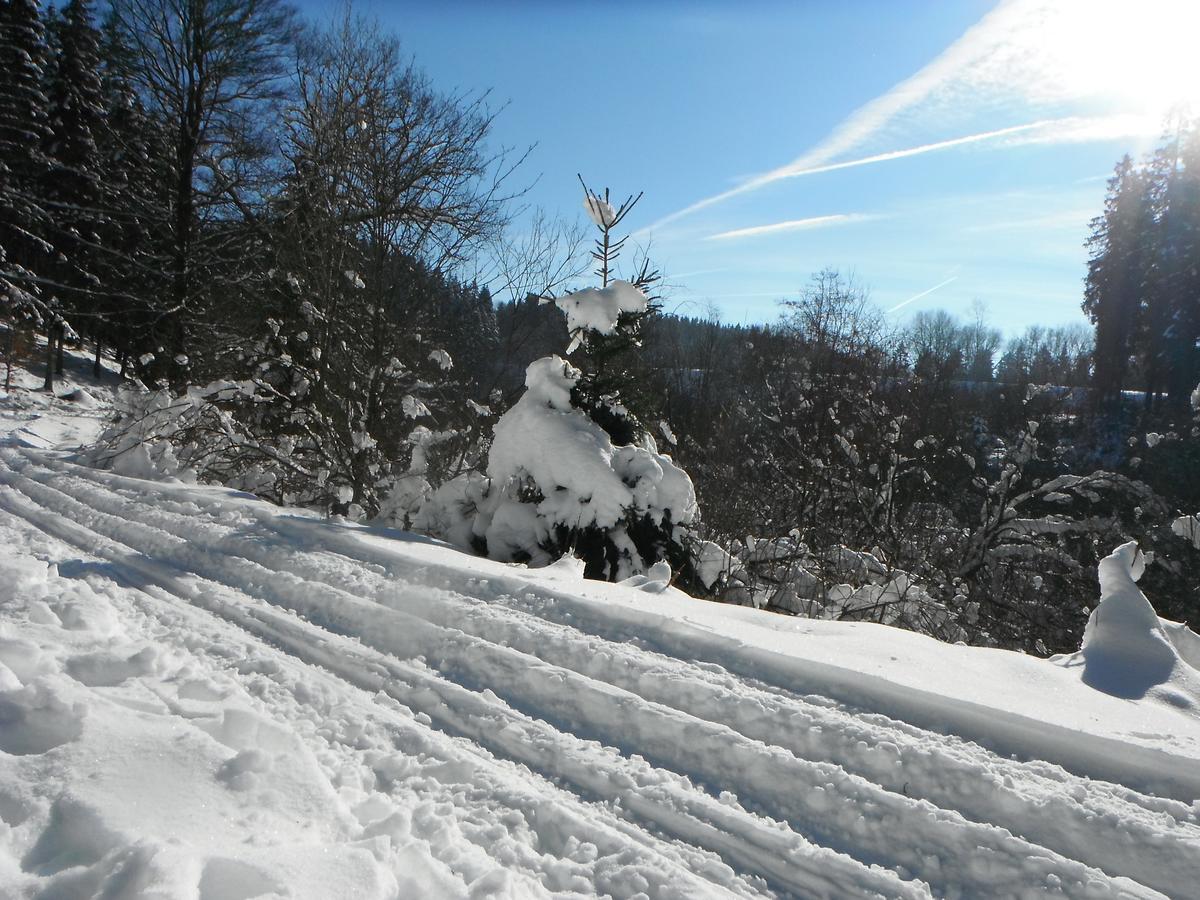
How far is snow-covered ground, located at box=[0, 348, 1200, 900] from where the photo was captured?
79.5 inches

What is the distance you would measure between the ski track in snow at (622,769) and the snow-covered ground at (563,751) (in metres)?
0.01

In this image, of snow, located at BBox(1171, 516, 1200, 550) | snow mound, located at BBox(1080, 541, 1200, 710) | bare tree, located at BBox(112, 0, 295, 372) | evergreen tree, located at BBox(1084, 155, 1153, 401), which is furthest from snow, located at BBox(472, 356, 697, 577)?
evergreen tree, located at BBox(1084, 155, 1153, 401)

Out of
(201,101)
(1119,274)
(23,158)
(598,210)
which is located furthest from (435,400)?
(1119,274)

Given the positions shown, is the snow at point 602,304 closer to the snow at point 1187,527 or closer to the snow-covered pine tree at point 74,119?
the snow at point 1187,527

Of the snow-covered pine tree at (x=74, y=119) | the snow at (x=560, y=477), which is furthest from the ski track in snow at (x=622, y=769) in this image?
the snow-covered pine tree at (x=74, y=119)

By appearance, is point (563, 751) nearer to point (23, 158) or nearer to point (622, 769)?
point (622, 769)

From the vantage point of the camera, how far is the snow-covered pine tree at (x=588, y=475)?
6156 mm

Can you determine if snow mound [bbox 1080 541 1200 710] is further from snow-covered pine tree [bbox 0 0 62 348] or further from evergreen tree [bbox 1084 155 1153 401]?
evergreen tree [bbox 1084 155 1153 401]

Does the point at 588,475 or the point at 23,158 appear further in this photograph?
the point at 23,158

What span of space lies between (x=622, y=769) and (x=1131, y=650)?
101 inches

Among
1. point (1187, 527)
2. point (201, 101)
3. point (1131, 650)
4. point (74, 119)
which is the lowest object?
point (1131, 650)

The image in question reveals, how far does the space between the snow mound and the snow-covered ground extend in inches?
0.5

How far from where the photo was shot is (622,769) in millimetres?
2598

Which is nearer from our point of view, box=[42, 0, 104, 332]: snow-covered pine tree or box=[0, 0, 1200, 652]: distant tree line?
box=[0, 0, 1200, 652]: distant tree line
